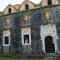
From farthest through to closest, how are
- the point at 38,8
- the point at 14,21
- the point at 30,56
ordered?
the point at 14,21, the point at 38,8, the point at 30,56

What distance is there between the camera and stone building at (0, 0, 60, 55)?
45.6ft

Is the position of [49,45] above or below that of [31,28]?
below

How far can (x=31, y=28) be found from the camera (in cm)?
1471

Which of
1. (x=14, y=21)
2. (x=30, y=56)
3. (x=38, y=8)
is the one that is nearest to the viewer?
(x=30, y=56)

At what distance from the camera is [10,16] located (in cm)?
1639

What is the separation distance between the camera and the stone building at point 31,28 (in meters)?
13.9

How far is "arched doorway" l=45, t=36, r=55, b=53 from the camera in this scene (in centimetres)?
1383

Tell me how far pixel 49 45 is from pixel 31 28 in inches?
95.2

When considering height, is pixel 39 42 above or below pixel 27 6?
below

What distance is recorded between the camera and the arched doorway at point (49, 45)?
13.8 m

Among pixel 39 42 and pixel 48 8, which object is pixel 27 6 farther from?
pixel 39 42

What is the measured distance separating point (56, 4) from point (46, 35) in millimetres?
3084

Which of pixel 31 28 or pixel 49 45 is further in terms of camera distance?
pixel 31 28

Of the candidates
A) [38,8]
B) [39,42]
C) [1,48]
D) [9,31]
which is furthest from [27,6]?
[1,48]
